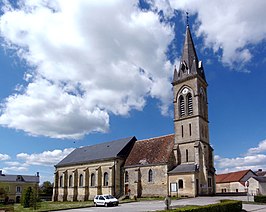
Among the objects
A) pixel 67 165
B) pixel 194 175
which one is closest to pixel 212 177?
pixel 194 175

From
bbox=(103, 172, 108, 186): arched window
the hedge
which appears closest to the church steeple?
bbox=(103, 172, 108, 186): arched window

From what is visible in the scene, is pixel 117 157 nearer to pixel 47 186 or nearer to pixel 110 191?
pixel 110 191

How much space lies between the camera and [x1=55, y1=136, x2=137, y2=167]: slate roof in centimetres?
4698

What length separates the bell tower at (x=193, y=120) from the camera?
37344 mm

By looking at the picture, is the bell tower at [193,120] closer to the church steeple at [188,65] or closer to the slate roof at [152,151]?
the church steeple at [188,65]

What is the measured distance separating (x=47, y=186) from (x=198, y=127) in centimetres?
4973

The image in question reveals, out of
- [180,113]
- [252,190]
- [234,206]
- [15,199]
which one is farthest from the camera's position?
[15,199]

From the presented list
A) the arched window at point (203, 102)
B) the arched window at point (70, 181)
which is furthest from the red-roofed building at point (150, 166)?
the arched window at point (70, 181)

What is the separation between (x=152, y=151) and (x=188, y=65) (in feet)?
44.9

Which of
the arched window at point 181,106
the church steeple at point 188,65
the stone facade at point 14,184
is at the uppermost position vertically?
the church steeple at point 188,65

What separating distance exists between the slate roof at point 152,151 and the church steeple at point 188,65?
30.0ft

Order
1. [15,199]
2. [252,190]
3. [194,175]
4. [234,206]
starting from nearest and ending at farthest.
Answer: [234,206] < [194,175] < [252,190] < [15,199]

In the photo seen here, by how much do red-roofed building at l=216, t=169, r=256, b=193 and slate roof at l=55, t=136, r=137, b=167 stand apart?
29.1 meters

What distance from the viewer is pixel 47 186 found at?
73.6 m
